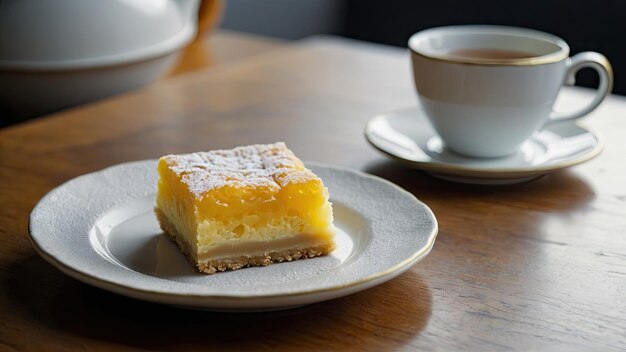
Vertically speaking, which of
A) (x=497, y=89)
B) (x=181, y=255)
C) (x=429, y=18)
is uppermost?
(x=497, y=89)

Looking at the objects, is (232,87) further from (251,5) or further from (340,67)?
(251,5)

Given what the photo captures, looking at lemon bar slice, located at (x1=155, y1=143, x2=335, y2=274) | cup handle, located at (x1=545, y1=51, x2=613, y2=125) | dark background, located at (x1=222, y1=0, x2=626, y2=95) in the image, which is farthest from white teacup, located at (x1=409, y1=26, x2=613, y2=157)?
dark background, located at (x1=222, y1=0, x2=626, y2=95)

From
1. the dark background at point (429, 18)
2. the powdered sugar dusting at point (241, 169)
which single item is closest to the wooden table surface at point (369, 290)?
the powdered sugar dusting at point (241, 169)

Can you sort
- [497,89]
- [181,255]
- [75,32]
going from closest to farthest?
[181,255], [497,89], [75,32]

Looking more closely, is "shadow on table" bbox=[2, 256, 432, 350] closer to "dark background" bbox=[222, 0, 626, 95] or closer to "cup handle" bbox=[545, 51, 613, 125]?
"cup handle" bbox=[545, 51, 613, 125]

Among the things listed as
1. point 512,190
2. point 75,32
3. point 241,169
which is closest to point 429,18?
point 75,32

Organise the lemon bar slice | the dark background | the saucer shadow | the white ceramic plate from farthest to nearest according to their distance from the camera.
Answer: the dark background → the saucer shadow → the lemon bar slice → the white ceramic plate

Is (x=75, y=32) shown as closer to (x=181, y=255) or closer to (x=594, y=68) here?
(x=181, y=255)
